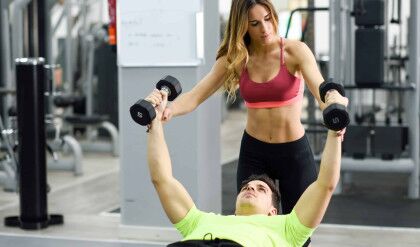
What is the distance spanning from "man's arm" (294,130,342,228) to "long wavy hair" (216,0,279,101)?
570mm

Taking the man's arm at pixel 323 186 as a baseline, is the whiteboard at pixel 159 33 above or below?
above

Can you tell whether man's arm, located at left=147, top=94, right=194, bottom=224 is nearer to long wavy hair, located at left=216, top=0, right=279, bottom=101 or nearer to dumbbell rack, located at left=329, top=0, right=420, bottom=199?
long wavy hair, located at left=216, top=0, right=279, bottom=101

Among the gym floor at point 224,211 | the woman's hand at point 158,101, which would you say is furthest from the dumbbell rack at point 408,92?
the woman's hand at point 158,101

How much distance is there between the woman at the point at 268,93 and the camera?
2.54m

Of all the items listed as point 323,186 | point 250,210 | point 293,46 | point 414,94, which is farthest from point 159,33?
point 414,94

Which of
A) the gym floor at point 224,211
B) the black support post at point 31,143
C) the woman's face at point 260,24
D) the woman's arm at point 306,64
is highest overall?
the woman's face at point 260,24

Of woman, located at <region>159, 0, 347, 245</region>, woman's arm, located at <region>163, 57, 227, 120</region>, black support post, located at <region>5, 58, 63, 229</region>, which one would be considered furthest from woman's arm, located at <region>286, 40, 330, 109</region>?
black support post, located at <region>5, 58, 63, 229</region>

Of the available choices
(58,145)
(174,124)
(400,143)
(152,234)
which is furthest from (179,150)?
(58,145)

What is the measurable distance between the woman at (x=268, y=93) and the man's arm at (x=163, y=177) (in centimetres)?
26

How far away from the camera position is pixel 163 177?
2.24 metres

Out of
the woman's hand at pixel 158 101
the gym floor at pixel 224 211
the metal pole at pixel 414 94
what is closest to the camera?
the woman's hand at pixel 158 101

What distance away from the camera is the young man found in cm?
210

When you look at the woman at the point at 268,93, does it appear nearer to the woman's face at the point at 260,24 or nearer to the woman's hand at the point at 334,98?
the woman's face at the point at 260,24

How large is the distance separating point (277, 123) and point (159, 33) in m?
1.36
